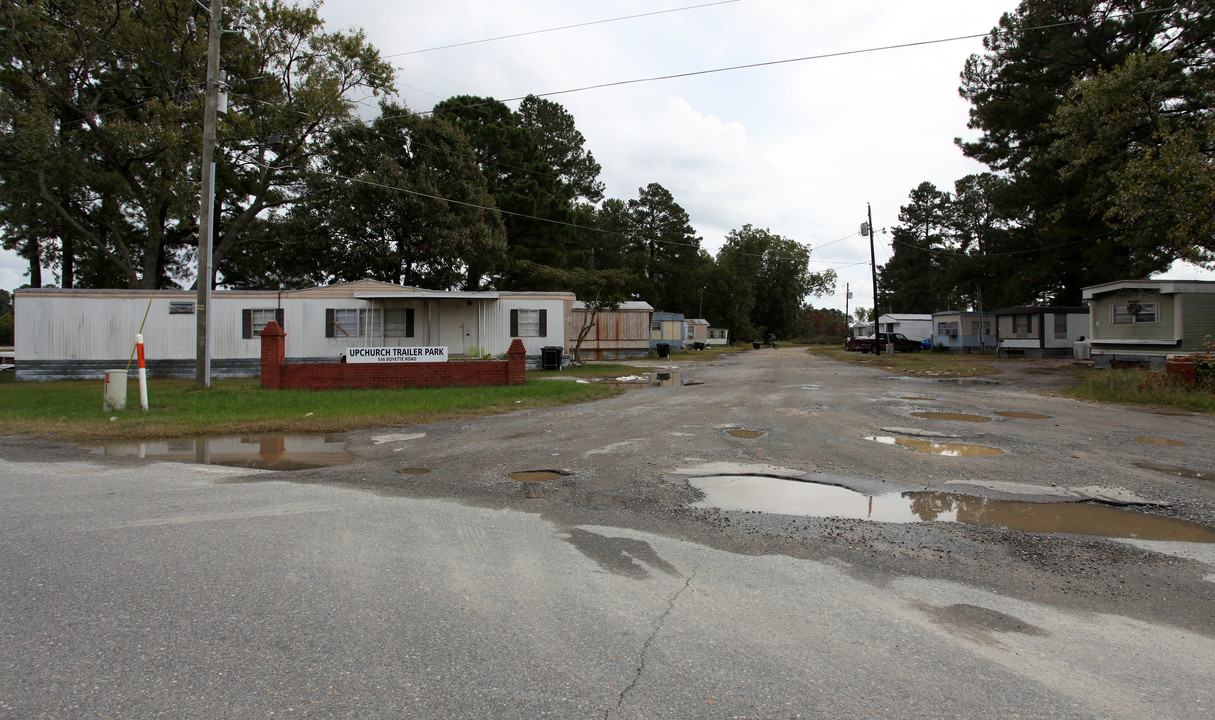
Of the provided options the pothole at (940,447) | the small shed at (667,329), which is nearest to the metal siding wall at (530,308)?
the pothole at (940,447)

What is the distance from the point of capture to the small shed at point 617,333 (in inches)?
1382

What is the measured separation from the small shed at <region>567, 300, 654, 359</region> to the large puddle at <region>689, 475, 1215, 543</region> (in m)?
28.0

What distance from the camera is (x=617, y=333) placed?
35875mm

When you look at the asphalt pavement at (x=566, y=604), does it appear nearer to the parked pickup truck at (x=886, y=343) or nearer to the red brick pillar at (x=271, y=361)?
the red brick pillar at (x=271, y=361)

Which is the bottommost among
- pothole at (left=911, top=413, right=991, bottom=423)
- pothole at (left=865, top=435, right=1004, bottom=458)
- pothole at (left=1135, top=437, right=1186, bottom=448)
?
pothole at (left=1135, top=437, right=1186, bottom=448)

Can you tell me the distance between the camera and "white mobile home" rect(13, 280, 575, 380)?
21031 millimetres

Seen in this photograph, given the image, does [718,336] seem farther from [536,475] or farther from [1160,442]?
[536,475]

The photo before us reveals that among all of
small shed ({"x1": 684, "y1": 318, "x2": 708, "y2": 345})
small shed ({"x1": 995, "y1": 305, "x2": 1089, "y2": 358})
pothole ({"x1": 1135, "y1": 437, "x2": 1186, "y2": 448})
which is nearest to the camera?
pothole ({"x1": 1135, "y1": 437, "x2": 1186, "y2": 448})

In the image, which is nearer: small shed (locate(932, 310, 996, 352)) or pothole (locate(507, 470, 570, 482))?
pothole (locate(507, 470, 570, 482))

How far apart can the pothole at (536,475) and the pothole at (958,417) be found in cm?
788

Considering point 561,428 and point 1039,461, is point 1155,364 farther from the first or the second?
point 561,428

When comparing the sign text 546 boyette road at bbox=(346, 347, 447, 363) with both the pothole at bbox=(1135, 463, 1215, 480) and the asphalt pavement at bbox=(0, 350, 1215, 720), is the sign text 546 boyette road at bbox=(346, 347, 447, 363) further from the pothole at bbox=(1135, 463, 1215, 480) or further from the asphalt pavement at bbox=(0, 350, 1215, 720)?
the pothole at bbox=(1135, 463, 1215, 480)

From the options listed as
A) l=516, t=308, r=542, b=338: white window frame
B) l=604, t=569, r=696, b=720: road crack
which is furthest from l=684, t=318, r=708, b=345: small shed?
l=604, t=569, r=696, b=720: road crack

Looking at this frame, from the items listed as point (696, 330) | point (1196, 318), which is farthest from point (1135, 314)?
point (696, 330)
